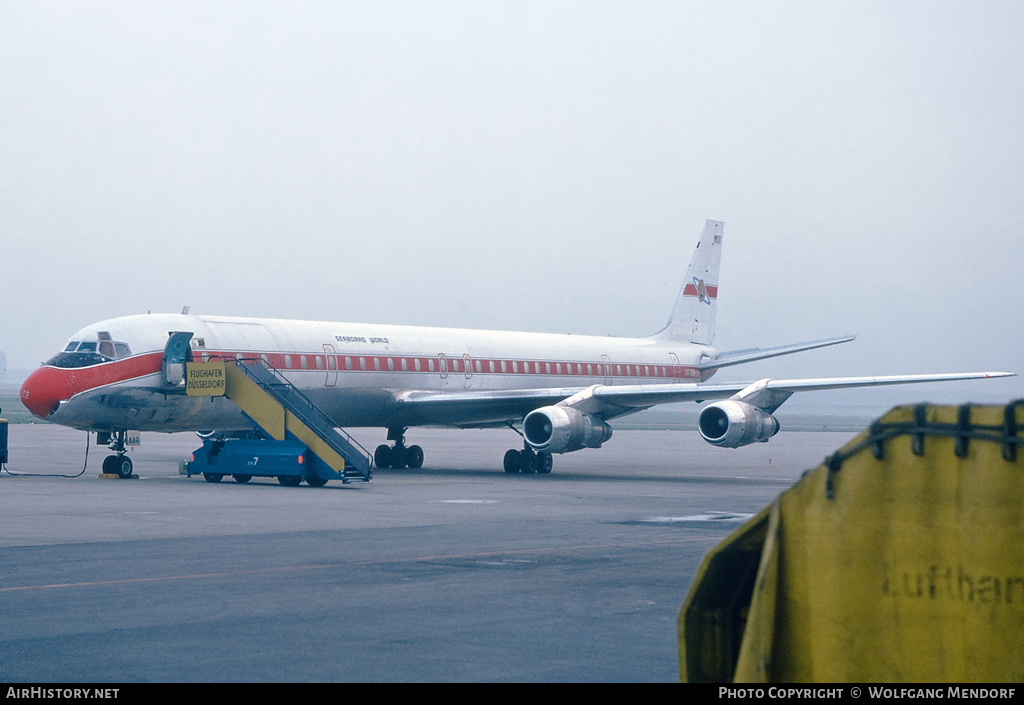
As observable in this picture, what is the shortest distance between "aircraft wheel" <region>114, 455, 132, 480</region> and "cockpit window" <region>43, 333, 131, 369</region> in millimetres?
2441

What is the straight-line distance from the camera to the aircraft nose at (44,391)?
1033 inches

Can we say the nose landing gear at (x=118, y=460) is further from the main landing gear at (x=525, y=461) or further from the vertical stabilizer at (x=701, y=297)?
the vertical stabilizer at (x=701, y=297)

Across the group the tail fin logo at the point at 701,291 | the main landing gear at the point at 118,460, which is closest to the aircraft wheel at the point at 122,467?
the main landing gear at the point at 118,460

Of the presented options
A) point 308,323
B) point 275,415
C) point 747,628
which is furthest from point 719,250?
point 747,628

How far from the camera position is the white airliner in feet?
87.6

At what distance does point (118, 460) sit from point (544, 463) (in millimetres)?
11286

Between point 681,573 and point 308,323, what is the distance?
20.1m

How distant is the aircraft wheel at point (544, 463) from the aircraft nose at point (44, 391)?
494 inches

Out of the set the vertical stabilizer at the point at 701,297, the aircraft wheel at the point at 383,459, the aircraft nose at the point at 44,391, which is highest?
the vertical stabilizer at the point at 701,297

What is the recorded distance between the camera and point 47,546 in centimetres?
1451

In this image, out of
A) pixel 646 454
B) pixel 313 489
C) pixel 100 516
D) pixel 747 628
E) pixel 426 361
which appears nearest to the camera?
pixel 747 628

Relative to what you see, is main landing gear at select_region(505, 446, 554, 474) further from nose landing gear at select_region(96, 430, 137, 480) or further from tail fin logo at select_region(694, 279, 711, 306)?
tail fin logo at select_region(694, 279, 711, 306)

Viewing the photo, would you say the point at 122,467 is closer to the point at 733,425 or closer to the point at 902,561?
the point at 733,425
